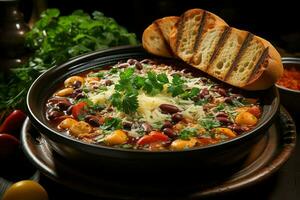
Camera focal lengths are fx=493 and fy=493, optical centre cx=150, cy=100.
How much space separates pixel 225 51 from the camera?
3.78 meters

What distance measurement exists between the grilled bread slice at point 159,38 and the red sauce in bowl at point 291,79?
0.94 meters

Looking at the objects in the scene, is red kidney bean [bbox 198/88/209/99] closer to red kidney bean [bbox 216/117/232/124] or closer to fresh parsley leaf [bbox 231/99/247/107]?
fresh parsley leaf [bbox 231/99/247/107]

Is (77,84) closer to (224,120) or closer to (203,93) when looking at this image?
(203,93)

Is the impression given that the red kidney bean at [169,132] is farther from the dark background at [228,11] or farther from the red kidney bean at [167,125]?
the dark background at [228,11]

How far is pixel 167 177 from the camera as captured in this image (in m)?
2.78

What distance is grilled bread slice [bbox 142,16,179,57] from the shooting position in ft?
13.5

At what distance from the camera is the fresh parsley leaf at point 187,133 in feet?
9.51

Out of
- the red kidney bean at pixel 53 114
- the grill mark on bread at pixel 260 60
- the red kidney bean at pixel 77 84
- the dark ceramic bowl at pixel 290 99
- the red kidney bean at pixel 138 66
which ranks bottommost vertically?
the dark ceramic bowl at pixel 290 99

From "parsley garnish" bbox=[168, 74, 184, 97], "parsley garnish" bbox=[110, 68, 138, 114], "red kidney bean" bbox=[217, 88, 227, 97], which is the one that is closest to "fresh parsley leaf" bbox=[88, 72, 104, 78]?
"parsley garnish" bbox=[110, 68, 138, 114]

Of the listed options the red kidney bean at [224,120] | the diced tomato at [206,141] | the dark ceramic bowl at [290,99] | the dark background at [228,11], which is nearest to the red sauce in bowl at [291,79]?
the dark ceramic bowl at [290,99]

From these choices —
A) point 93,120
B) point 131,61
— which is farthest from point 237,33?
point 93,120

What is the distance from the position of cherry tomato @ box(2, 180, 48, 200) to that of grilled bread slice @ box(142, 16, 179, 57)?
5.51 ft

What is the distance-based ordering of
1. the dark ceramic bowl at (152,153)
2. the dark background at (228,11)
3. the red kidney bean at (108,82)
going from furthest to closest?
the dark background at (228,11), the red kidney bean at (108,82), the dark ceramic bowl at (152,153)

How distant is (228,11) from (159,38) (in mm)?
2749
